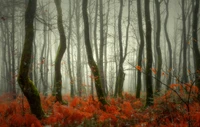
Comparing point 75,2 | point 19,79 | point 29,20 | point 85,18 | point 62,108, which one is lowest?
point 62,108

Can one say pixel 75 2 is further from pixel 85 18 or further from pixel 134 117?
pixel 134 117

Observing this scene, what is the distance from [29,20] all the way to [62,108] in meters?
3.34

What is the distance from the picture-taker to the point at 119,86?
12.9 m

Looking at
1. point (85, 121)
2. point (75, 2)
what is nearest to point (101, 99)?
point (85, 121)

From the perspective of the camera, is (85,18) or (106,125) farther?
(85,18)

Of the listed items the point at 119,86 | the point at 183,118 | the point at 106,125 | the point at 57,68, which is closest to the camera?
the point at 183,118

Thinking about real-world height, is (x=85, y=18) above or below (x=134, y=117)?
above

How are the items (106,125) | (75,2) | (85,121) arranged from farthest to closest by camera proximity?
1. (75,2)
2. (85,121)
3. (106,125)

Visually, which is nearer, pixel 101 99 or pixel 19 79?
pixel 19 79

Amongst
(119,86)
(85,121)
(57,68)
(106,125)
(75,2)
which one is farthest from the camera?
(75,2)

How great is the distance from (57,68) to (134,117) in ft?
15.5

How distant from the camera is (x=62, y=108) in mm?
5672

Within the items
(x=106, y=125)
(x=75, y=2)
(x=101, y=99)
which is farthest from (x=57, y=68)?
(x=75, y=2)

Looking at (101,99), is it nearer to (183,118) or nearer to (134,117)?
(134,117)
